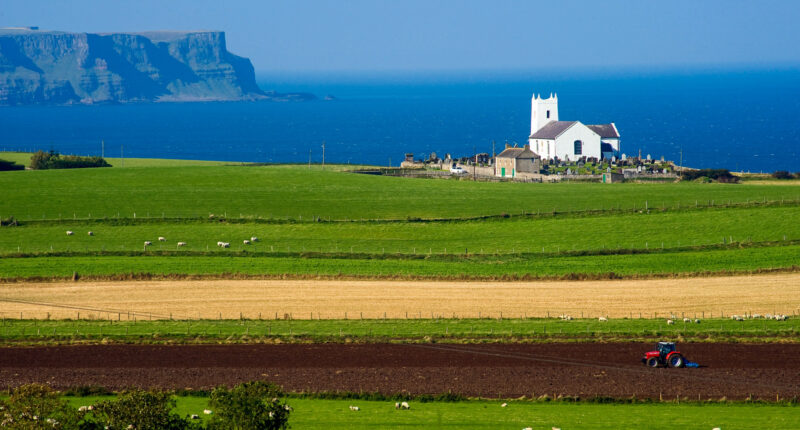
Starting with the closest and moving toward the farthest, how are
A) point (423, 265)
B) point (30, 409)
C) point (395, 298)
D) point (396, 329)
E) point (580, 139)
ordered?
point (30, 409) → point (396, 329) → point (395, 298) → point (423, 265) → point (580, 139)

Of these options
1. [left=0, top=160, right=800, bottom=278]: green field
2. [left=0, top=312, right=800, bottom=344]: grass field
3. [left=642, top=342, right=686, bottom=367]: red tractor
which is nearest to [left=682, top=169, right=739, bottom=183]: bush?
[left=0, top=160, right=800, bottom=278]: green field

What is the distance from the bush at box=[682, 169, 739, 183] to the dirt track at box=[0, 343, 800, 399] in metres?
62.0

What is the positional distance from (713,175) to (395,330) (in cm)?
6689

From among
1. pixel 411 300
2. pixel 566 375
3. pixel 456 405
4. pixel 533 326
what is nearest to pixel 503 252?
pixel 411 300

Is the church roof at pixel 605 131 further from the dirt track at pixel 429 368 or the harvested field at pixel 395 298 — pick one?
the dirt track at pixel 429 368

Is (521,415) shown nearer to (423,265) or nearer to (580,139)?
(423,265)

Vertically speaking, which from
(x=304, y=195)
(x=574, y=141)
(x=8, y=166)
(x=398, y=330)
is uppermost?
Result: (x=574, y=141)

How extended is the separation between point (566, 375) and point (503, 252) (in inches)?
1003

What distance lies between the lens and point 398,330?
47.1m

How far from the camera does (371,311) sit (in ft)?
169

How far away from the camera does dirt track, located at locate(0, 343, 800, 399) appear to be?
125 feet

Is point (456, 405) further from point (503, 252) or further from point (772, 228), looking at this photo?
point (772, 228)

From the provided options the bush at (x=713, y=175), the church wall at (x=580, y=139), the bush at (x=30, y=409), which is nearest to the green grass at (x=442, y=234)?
the bush at (x=713, y=175)

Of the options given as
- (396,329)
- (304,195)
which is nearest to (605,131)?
(304,195)
